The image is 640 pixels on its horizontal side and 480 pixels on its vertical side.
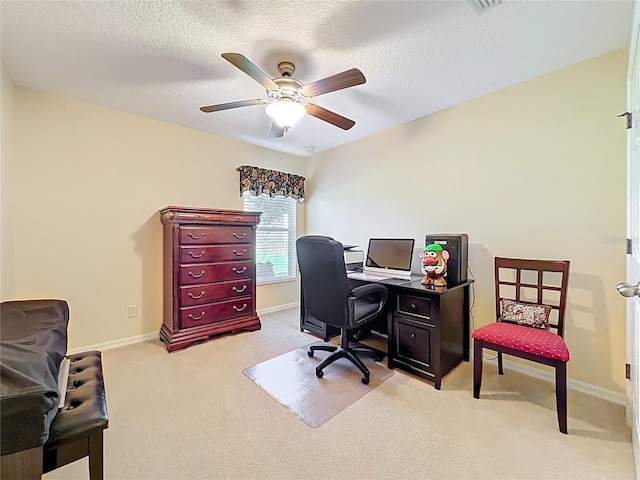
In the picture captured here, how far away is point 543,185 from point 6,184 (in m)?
4.22

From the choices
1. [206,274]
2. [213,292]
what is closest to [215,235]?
[206,274]

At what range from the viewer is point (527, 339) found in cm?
179

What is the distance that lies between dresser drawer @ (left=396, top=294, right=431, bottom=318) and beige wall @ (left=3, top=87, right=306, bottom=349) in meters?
2.61

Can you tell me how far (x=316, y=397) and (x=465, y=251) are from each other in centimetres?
175

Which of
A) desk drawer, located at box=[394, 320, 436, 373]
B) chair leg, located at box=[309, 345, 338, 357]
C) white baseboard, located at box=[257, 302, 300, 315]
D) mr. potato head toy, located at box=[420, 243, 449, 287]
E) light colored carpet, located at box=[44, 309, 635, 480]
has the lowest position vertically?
light colored carpet, located at box=[44, 309, 635, 480]

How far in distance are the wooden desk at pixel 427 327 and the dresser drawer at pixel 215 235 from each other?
5.12 feet

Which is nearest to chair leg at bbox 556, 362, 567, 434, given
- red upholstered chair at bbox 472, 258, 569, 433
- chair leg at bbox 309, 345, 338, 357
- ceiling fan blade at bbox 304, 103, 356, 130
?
red upholstered chair at bbox 472, 258, 569, 433

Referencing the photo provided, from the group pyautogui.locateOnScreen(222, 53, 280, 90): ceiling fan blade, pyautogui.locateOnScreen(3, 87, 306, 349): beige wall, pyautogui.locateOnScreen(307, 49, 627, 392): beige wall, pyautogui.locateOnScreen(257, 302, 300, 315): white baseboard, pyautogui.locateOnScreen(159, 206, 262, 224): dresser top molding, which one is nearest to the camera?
pyautogui.locateOnScreen(222, 53, 280, 90): ceiling fan blade

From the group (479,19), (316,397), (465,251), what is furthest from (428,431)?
(479,19)

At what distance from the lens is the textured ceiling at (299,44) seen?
1.59 metres

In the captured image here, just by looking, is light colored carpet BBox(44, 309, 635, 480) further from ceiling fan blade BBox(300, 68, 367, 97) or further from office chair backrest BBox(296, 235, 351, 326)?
ceiling fan blade BBox(300, 68, 367, 97)

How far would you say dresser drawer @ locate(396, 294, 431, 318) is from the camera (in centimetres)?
216

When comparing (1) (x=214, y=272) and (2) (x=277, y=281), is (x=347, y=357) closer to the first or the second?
(1) (x=214, y=272)

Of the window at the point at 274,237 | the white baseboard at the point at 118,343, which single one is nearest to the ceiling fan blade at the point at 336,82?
the window at the point at 274,237
